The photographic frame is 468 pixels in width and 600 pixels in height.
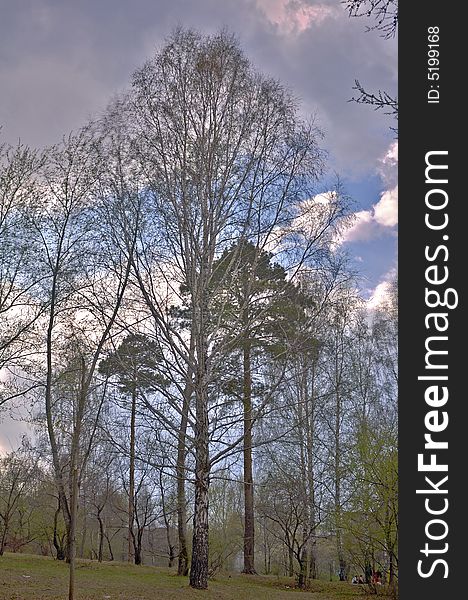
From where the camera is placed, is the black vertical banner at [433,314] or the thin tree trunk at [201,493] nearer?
the black vertical banner at [433,314]

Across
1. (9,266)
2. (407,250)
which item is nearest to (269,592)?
(9,266)

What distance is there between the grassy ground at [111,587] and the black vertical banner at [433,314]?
26.2 feet

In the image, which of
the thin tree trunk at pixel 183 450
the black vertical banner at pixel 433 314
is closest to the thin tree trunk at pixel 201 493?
the thin tree trunk at pixel 183 450

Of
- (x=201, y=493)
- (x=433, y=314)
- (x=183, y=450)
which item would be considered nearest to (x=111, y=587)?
(x=201, y=493)

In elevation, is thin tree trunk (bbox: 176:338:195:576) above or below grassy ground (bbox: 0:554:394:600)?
above

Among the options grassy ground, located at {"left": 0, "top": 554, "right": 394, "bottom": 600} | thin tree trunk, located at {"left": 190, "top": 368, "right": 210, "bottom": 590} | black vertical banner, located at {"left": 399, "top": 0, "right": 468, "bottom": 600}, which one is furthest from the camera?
thin tree trunk, located at {"left": 190, "top": 368, "right": 210, "bottom": 590}

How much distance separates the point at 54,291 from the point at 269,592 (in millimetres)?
8669

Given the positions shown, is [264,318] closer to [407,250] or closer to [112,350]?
[112,350]

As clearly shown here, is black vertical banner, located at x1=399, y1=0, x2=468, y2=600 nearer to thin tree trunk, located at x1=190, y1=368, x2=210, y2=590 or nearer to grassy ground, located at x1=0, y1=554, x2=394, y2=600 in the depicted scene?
grassy ground, located at x1=0, y1=554, x2=394, y2=600

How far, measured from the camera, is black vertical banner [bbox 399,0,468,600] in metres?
2.86

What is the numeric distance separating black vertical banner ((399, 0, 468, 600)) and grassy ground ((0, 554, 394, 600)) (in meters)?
7.98

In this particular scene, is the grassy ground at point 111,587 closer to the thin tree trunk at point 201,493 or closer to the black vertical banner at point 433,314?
the thin tree trunk at point 201,493

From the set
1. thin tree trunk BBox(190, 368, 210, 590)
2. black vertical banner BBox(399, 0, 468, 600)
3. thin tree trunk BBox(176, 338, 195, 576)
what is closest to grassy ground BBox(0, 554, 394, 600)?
thin tree trunk BBox(190, 368, 210, 590)

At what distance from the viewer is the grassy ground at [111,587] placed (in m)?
9.96
